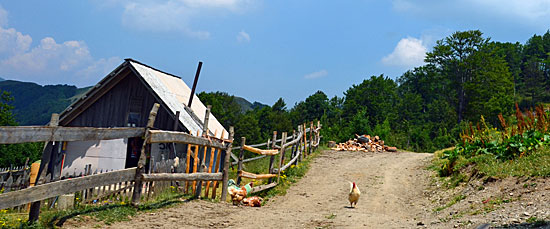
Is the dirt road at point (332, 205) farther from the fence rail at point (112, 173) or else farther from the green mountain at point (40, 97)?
the green mountain at point (40, 97)

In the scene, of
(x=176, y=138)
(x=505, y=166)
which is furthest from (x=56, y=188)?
(x=505, y=166)

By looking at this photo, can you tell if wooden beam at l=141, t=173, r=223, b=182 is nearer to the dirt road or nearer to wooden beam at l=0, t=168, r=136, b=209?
wooden beam at l=0, t=168, r=136, b=209

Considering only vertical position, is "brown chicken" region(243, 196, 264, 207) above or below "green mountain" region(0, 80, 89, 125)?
below

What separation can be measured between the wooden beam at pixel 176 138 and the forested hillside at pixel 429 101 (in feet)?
69.0

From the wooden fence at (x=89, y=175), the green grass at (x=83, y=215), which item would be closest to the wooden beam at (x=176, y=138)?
the wooden fence at (x=89, y=175)

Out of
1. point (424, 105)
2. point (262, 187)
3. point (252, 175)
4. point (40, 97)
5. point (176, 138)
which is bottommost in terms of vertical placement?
point (262, 187)

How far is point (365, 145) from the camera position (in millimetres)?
26016

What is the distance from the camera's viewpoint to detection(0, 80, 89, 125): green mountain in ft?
412

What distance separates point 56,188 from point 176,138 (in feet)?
8.96

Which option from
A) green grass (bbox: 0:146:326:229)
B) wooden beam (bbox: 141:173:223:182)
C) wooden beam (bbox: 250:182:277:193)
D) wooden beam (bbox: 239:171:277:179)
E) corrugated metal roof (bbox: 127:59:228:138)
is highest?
corrugated metal roof (bbox: 127:59:228:138)

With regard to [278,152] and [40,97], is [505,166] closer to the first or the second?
[278,152]

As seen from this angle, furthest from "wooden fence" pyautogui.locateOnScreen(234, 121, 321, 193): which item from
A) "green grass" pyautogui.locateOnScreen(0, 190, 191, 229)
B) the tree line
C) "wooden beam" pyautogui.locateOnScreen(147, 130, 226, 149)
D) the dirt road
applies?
the tree line

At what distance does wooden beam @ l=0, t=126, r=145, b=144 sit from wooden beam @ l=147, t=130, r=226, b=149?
0.66 metres

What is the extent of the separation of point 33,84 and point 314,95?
136m
